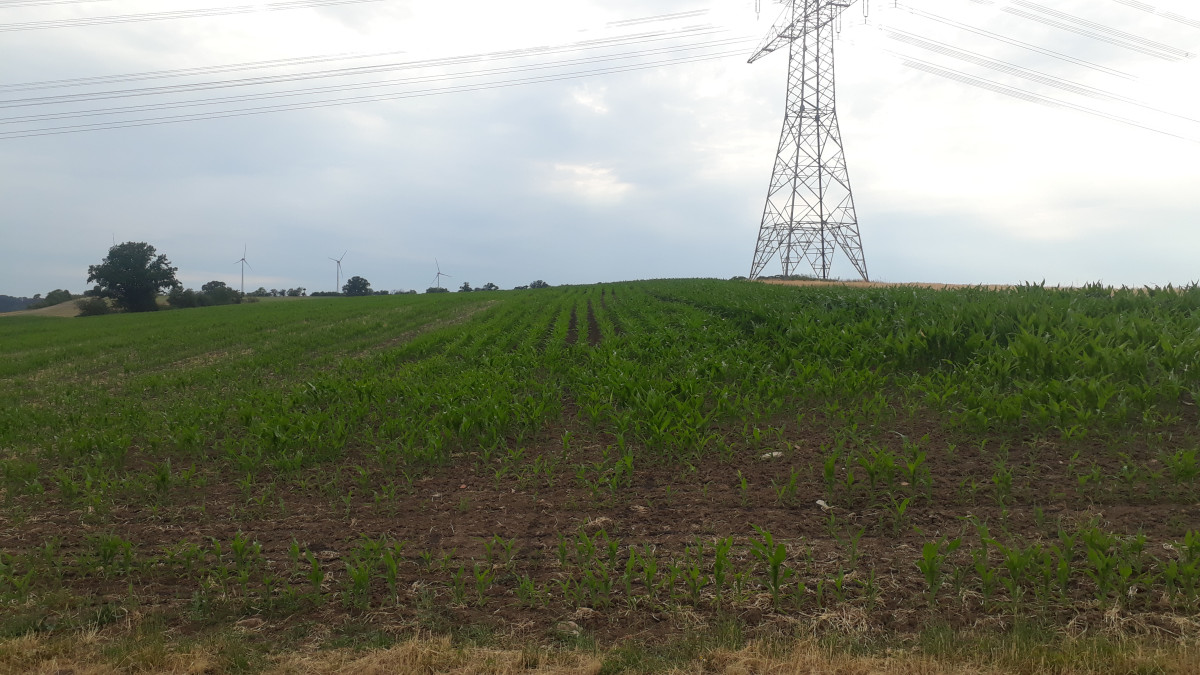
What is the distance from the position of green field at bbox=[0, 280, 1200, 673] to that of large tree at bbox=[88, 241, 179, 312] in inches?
2655

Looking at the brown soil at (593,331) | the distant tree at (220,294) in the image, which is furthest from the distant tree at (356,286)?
the brown soil at (593,331)

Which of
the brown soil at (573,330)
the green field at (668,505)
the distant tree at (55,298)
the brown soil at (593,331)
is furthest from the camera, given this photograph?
the distant tree at (55,298)

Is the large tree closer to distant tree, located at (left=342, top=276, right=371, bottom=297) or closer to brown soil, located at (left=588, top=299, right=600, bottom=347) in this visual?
distant tree, located at (left=342, top=276, right=371, bottom=297)

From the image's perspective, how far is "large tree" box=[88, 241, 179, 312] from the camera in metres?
64.2

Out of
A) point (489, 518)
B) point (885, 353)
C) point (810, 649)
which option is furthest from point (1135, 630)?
point (885, 353)

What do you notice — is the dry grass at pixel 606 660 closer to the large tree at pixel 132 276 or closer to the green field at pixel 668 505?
the green field at pixel 668 505

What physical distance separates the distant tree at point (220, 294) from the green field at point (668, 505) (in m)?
71.5

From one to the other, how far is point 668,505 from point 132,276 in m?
79.5

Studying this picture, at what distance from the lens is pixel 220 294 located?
244ft

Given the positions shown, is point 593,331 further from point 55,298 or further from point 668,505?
point 55,298

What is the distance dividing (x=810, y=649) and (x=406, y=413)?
699 cm

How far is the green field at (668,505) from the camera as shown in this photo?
3.53 meters

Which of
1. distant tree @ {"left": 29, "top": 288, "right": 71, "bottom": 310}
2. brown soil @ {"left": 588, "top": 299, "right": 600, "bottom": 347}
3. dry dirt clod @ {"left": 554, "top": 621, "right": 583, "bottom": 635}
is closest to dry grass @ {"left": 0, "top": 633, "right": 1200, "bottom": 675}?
dry dirt clod @ {"left": 554, "top": 621, "right": 583, "bottom": 635}

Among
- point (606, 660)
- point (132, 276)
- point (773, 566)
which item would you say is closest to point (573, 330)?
point (773, 566)
